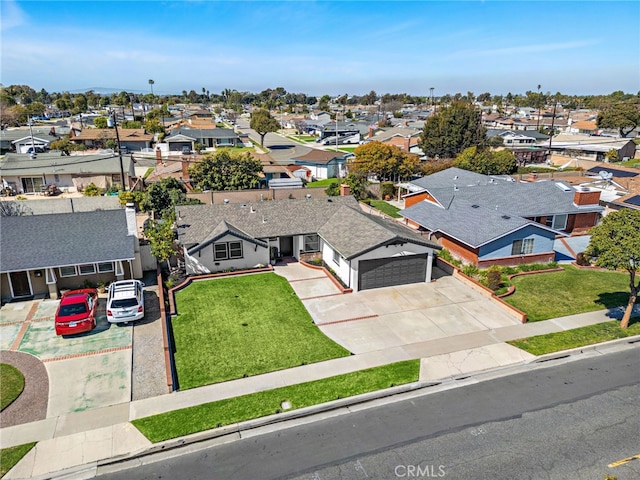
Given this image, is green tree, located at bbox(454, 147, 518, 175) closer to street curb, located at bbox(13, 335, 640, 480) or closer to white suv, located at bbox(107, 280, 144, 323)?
street curb, located at bbox(13, 335, 640, 480)

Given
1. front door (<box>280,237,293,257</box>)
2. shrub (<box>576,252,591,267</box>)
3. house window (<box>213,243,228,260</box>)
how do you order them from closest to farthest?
house window (<box>213,243,228,260</box>), shrub (<box>576,252,591,267</box>), front door (<box>280,237,293,257</box>)

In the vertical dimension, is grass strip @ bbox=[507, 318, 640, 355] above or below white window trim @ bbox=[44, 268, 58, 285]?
below

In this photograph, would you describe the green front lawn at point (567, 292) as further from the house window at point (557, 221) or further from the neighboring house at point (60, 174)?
the neighboring house at point (60, 174)

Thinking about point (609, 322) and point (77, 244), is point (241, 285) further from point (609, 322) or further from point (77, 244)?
point (609, 322)

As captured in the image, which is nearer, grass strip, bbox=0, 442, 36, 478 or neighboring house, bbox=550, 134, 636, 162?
grass strip, bbox=0, 442, 36, 478

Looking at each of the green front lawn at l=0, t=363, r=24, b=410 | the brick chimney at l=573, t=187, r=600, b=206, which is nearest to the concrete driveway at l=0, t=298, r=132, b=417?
the green front lawn at l=0, t=363, r=24, b=410

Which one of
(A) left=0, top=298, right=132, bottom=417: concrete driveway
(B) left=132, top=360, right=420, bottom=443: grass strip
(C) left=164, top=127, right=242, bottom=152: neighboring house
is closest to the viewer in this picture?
(B) left=132, top=360, right=420, bottom=443: grass strip

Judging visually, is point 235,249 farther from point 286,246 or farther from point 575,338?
point 575,338
